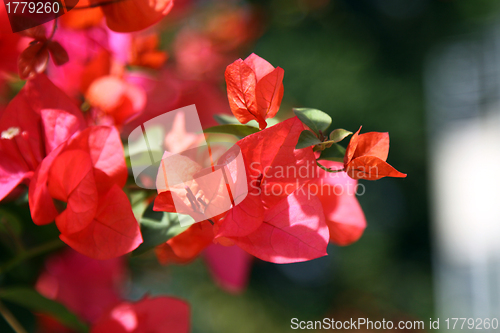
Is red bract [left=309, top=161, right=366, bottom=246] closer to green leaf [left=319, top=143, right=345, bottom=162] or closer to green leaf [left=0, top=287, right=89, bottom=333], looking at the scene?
green leaf [left=319, top=143, right=345, bottom=162]

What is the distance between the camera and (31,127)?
0.15 meters

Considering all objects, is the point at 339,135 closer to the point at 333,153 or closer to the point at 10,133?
the point at 333,153

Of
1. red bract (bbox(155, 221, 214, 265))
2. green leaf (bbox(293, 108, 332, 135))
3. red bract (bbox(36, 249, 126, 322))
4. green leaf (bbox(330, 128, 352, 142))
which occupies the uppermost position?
green leaf (bbox(293, 108, 332, 135))

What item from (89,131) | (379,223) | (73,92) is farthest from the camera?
(379,223)

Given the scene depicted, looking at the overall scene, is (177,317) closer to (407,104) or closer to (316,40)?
(316,40)

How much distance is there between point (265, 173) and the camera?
0.44ft

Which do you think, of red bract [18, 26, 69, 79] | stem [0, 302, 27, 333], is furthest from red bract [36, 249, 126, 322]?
red bract [18, 26, 69, 79]

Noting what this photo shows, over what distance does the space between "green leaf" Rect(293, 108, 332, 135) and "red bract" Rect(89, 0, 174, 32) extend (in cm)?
8

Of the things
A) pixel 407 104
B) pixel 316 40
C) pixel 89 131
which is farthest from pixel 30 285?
pixel 407 104

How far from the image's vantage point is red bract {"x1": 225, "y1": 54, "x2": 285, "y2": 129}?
0.13m

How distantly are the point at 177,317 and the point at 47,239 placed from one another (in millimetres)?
92

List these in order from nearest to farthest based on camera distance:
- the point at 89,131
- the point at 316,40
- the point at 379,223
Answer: the point at 89,131 → the point at 316,40 → the point at 379,223

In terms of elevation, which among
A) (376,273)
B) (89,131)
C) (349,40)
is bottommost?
(376,273)

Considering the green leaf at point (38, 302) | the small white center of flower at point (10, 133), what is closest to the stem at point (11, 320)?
the green leaf at point (38, 302)
